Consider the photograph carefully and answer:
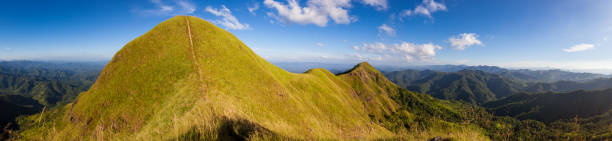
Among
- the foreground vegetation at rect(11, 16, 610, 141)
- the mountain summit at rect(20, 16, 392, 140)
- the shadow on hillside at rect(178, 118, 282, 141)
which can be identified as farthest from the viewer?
the mountain summit at rect(20, 16, 392, 140)

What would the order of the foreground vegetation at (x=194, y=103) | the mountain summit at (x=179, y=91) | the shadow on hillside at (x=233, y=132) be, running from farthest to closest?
the mountain summit at (x=179, y=91) → the foreground vegetation at (x=194, y=103) → the shadow on hillside at (x=233, y=132)

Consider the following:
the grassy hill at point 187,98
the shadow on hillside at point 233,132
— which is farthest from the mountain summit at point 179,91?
the shadow on hillside at point 233,132

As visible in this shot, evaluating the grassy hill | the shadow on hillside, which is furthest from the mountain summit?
the shadow on hillside

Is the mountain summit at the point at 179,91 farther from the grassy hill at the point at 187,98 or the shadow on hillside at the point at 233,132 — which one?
the shadow on hillside at the point at 233,132

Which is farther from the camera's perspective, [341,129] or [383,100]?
[383,100]

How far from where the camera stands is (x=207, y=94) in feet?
93.7

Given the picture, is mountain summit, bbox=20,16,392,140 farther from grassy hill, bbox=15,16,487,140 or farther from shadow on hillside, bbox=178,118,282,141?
shadow on hillside, bbox=178,118,282,141

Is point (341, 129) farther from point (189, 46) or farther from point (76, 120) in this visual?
point (76, 120)

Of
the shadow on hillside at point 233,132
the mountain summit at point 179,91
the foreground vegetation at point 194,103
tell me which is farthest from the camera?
the mountain summit at point 179,91

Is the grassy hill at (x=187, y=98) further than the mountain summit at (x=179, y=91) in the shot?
No

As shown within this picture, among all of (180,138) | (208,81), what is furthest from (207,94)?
(180,138)

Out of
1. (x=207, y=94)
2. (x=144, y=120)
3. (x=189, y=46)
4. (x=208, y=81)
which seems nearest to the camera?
(x=144, y=120)

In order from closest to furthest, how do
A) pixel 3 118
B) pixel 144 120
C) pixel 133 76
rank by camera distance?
pixel 144 120
pixel 133 76
pixel 3 118

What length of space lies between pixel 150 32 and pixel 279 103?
35564mm
